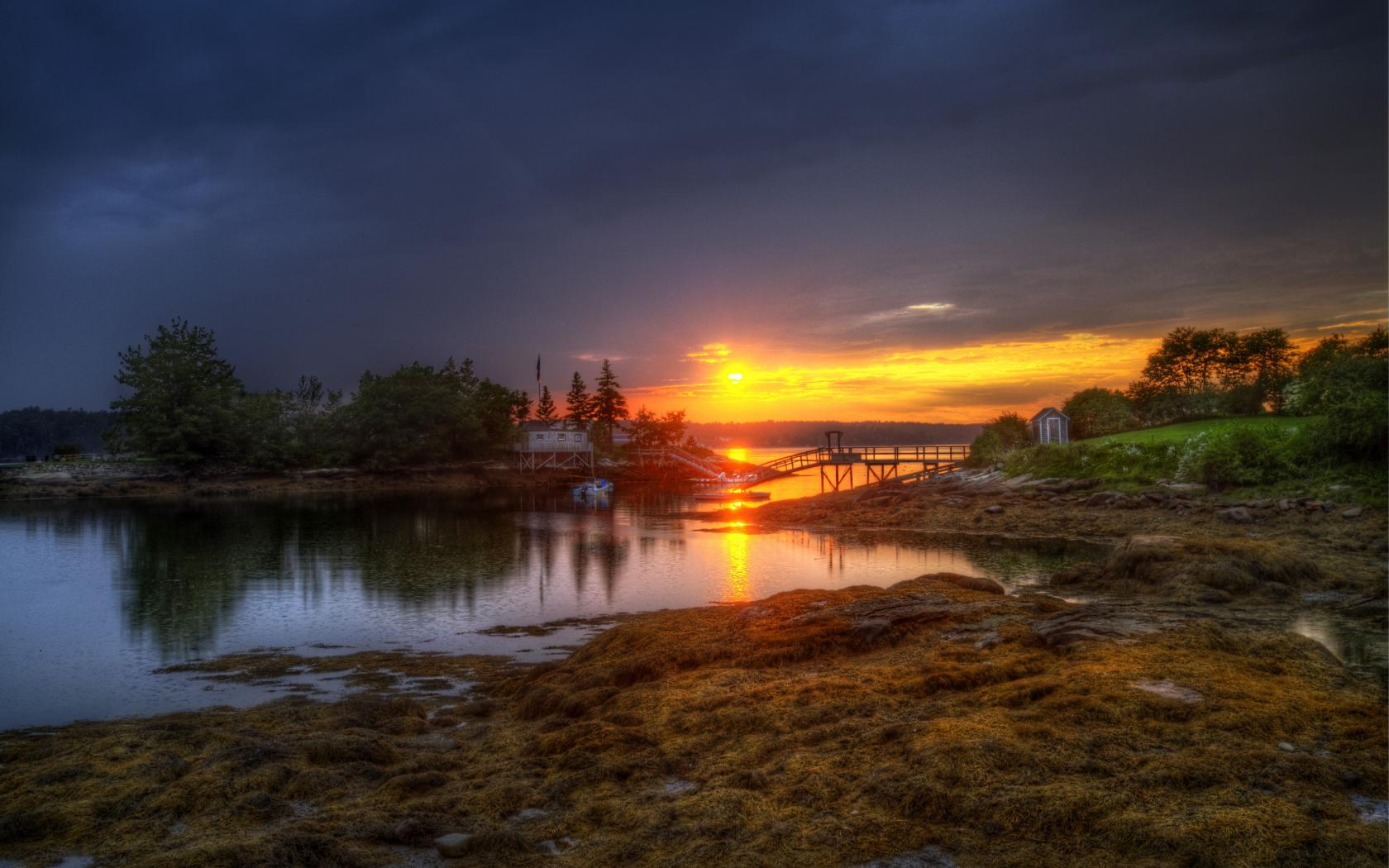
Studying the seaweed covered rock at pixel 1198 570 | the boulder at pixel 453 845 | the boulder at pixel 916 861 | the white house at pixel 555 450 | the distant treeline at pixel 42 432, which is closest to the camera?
the boulder at pixel 916 861

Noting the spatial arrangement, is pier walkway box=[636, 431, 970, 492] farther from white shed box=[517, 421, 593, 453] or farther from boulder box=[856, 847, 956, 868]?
boulder box=[856, 847, 956, 868]

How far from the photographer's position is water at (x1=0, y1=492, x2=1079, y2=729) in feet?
54.6

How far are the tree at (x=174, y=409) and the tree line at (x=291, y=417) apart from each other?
0.08 meters

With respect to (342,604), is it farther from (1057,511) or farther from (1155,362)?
(1155,362)

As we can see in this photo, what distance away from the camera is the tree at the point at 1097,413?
2347 inches

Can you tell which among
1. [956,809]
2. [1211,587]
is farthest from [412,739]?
[1211,587]

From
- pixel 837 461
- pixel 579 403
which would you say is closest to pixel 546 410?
pixel 579 403

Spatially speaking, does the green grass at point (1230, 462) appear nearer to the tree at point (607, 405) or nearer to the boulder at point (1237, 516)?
the boulder at point (1237, 516)

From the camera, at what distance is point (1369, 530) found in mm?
24625

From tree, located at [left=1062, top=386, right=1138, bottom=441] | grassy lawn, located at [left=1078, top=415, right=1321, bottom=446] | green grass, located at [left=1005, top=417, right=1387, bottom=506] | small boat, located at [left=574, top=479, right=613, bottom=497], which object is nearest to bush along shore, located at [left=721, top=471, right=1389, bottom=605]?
green grass, located at [left=1005, top=417, right=1387, bottom=506]

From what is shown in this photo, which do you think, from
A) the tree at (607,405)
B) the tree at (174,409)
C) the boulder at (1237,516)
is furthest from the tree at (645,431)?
the boulder at (1237,516)

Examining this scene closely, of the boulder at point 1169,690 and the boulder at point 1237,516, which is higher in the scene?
the boulder at point 1169,690

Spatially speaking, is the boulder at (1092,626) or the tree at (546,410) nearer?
the boulder at (1092,626)

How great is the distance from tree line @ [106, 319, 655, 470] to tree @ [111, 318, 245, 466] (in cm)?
8
